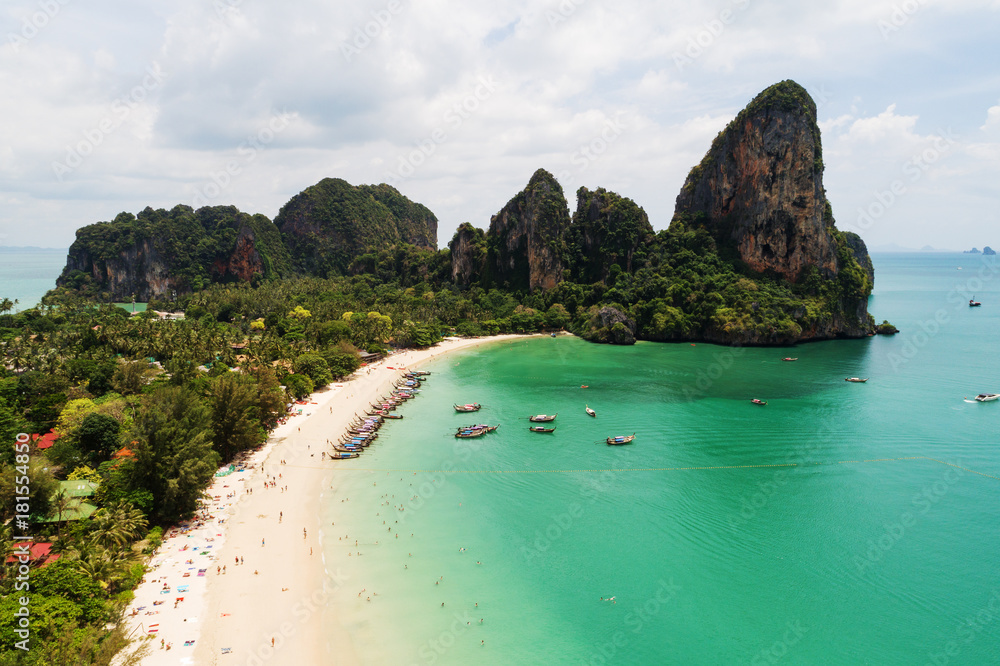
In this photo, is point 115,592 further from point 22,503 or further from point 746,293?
point 746,293

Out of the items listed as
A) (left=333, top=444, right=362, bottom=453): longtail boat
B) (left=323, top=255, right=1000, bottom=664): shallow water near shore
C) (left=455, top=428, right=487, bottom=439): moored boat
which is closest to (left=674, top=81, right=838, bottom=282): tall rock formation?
(left=323, top=255, right=1000, bottom=664): shallow water near shore

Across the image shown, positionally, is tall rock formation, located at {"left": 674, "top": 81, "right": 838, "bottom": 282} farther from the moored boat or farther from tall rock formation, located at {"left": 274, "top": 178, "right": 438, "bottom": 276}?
tall rock formation, located at {"left": 274, "top": 178, "right": 438, "bottom": 276}

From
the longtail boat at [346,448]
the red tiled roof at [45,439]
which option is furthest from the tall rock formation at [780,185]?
the red tiled roof at [45,439]

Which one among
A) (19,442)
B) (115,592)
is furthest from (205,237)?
(115,592)

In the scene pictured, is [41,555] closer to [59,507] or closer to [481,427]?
[59,507]

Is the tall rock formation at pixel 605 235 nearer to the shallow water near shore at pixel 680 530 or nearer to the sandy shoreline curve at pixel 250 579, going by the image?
the shallow water near shore at pixel 680 530
